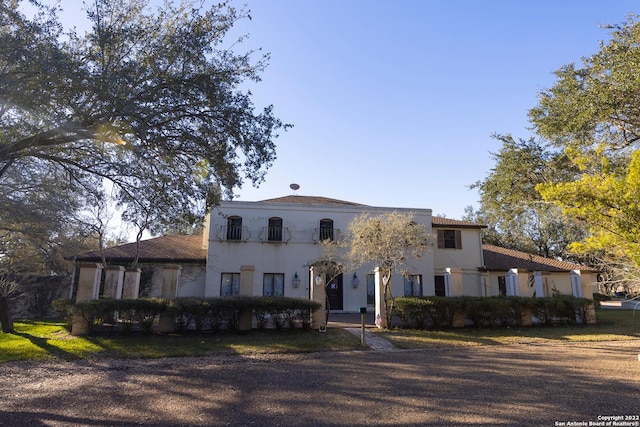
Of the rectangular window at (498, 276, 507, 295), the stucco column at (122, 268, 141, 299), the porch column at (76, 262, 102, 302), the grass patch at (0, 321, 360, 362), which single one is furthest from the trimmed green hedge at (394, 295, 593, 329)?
the porch column at (76, 262, 102, 302)

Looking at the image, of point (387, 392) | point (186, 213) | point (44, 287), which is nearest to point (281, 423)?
point (387, 392)

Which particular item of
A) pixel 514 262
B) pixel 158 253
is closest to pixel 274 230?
pixel 158 253

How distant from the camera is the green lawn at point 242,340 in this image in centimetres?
973

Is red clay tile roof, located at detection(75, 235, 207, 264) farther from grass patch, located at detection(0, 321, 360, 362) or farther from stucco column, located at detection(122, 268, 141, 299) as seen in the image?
grass patch, located at detection(0, 321, 360, 362)

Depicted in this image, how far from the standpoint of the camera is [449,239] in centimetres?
2503

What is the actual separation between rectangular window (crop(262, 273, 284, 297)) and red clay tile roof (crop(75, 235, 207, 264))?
3539 mm

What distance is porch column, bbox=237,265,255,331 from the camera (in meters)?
12.5

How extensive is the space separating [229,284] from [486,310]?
12.7m

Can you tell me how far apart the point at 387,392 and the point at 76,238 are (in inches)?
790

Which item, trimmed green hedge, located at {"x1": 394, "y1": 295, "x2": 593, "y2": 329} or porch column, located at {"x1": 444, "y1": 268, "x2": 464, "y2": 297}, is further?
porch column, located at {"x1": 444, "y1": 268, "x2": 464, "y2": 297}

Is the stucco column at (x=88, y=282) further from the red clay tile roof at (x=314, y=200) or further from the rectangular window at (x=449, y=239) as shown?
the rectangular window at (x=449, y=239)

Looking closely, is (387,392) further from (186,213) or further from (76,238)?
(76,238)

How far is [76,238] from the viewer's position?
68.8 ft

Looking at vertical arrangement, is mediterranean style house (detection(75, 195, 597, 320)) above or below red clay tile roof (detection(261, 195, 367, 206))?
below
